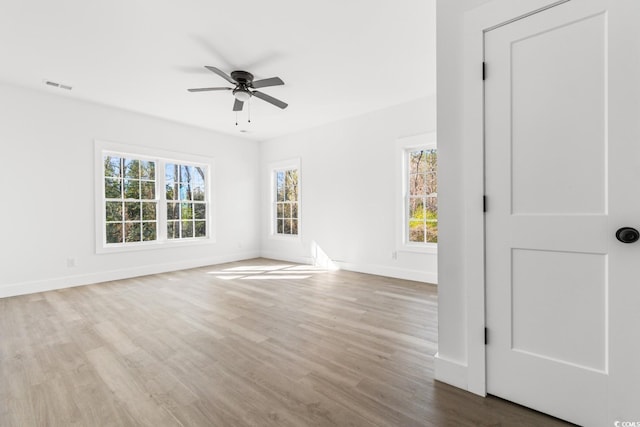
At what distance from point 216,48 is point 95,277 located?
3.94 metres

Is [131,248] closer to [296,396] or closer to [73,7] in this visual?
[73,7]

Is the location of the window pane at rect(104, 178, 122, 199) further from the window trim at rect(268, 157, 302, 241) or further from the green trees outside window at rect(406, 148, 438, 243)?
the green trees outside window at rect(406, 148, 438, 243)

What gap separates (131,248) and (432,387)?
4974mm

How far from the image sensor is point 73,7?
2.30 metres

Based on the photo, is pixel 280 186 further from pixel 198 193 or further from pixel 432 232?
pixel 432 232

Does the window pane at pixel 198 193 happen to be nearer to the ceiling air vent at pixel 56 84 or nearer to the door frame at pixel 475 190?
the ceiling air vent at pixel 56 84

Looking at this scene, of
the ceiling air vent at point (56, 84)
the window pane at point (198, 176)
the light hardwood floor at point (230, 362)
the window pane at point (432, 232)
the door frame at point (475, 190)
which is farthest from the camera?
the window pane at point (198, 176)

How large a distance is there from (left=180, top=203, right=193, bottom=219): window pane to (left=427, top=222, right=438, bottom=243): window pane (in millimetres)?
4540

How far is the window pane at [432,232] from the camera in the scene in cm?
430

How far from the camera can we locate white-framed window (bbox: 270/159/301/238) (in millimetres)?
6148

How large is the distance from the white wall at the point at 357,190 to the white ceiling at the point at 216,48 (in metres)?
0.47

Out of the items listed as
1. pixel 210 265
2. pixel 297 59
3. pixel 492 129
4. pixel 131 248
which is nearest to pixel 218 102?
pixel 297 59

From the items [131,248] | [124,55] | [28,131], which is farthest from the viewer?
[131,248]

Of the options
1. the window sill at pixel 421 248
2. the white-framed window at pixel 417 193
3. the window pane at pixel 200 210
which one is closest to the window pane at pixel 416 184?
the white-framed window at pixel 417 193
